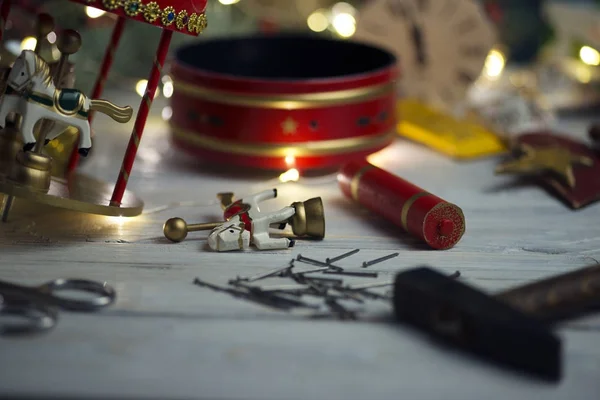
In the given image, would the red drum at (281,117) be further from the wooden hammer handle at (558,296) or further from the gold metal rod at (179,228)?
the wooden hammer handle at (558,296)

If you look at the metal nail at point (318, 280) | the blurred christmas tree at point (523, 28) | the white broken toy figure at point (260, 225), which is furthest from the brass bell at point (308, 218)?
the blurred christmas tree at point (523, 28)

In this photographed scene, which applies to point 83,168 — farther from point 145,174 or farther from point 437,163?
point 437,163

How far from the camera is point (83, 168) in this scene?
124 centimetres

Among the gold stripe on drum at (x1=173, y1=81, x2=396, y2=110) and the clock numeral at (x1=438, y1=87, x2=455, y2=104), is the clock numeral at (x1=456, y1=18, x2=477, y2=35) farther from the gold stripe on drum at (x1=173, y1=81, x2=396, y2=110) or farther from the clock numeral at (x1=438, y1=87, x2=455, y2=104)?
the gold stripe on drum at (x1=173, y1=81, x2=396, y2=110)

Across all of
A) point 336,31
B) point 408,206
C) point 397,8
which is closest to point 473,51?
point 397,8

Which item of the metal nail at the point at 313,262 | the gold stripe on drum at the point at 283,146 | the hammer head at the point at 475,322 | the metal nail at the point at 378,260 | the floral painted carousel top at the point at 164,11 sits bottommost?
the hammer head at the point at 475,322

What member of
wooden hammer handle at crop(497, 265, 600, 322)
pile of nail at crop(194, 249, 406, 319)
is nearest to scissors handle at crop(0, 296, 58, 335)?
pile of nail at crop(194, 249, 406, 319)

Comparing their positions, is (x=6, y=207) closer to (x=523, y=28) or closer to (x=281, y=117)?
(x=281, y=117)

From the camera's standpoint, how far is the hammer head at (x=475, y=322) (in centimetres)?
69

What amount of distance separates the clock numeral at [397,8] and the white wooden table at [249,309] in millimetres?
360

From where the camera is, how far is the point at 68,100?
3.03ft

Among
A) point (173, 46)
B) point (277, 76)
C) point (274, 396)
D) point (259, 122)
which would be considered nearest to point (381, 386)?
point (274, 396)

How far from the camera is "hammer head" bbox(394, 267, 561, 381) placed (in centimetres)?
69

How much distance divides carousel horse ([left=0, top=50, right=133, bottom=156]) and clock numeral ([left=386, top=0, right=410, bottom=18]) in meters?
0.70
